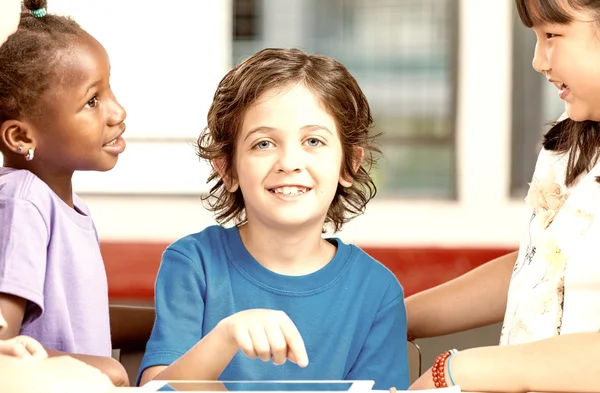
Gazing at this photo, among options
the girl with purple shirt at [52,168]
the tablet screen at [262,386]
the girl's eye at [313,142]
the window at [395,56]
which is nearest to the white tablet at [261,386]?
the tablet screen at [262,386]

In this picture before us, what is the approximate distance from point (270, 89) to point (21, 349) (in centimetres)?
58

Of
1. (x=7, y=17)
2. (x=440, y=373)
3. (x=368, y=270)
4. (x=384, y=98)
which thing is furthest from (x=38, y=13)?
(x=384, y=98)

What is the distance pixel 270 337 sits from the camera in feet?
2.95

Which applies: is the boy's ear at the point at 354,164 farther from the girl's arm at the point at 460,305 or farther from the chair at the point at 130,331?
the chair at the point at 130,331

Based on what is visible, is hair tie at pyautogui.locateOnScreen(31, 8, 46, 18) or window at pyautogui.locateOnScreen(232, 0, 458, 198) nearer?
hair tie at pyautogui.locateOnScreen(31, 8, 46, 18)

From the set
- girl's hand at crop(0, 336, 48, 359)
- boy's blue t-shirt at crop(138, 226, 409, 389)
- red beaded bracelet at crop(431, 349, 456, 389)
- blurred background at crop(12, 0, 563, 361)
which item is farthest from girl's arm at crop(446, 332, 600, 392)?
blurred background at crop(12, 0, 563, 361)

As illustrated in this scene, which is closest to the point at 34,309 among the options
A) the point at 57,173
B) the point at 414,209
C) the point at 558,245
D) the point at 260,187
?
the point at 57,173

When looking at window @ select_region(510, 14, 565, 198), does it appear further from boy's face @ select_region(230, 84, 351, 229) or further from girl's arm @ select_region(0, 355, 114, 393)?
girl's arm @ select_region(0, 355, 114, 393)

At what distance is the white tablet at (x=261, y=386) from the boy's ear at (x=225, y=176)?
1.77ft

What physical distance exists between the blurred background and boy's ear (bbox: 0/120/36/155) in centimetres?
276

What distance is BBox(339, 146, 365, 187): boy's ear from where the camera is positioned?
1.38m

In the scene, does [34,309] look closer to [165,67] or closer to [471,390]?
[471,390]

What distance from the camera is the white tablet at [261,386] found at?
2.66 ft

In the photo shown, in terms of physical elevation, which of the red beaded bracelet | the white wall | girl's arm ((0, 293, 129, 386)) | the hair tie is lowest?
the white wall
